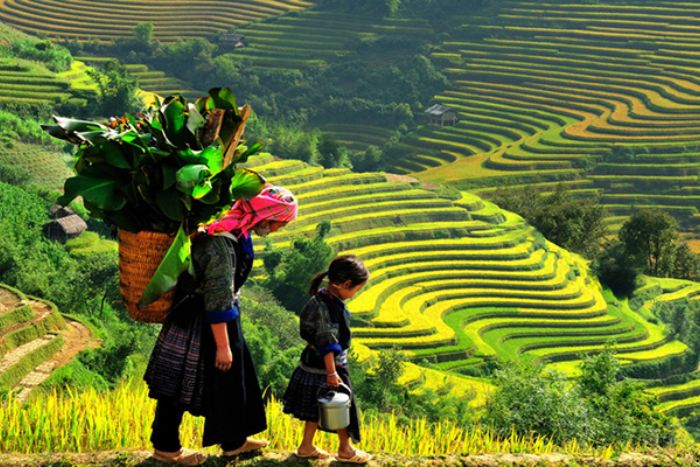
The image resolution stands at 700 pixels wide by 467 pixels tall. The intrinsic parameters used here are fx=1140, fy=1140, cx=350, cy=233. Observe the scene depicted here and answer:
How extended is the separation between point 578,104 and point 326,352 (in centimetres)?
6164

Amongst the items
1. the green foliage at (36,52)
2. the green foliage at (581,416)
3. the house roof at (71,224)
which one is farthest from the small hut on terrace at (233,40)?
the green foliage at (581,416)

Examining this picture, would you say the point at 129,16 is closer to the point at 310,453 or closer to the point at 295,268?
the point at 295,268

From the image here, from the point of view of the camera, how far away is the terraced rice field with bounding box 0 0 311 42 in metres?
77.8

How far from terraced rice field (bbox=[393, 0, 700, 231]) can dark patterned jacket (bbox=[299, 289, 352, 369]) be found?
48505mm

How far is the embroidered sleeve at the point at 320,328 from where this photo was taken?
20.7ft

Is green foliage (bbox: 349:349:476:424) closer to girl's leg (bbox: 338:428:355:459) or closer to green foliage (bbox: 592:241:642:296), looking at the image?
girl's leg (bbox: 338:428:355:459)

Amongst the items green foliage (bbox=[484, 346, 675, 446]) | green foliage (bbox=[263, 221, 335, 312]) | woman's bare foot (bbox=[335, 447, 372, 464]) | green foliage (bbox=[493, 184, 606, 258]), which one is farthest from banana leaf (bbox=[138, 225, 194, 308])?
green foliage (bbox=[493, 184, 606, 258])

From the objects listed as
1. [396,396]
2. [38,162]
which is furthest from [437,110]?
[396,396]

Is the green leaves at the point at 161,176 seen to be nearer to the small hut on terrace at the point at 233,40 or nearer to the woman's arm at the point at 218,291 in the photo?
the woman's arm at the point at 218,291

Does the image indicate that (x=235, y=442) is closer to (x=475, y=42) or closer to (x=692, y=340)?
(x=692, y=340)

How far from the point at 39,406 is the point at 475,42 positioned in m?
71.5

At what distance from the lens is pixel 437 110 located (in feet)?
221

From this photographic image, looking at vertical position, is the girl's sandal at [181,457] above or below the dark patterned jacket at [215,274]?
below

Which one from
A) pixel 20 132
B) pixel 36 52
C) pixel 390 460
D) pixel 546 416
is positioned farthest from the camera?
pixel 36 52
